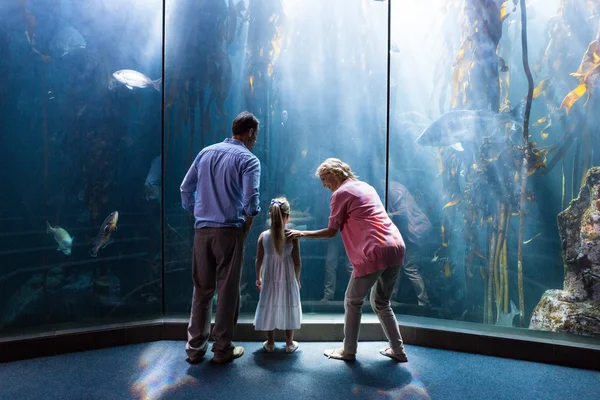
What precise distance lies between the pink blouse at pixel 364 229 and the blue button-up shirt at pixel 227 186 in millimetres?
645

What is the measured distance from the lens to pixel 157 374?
107 inches

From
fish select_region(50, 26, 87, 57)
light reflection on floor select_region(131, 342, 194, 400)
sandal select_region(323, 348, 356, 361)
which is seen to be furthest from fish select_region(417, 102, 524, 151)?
fish select_region(50, 26, 87, 57)

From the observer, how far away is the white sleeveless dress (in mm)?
3086

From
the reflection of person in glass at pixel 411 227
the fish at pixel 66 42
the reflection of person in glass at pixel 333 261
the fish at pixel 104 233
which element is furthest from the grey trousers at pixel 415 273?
the fish at pixel 66 42

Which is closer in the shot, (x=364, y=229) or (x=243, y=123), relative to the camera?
(x=364, y=229)

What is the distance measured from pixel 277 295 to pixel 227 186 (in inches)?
38.1

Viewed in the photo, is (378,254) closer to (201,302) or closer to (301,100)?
(201,302)

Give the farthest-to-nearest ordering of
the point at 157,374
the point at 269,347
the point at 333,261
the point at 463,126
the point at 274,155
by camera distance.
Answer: the point at 274,155 → the point at 333,261 → the point at 463,126 → the point at 269,347 → the point at 157,374

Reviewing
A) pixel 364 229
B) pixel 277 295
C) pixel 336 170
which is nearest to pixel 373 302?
pixel 364 229

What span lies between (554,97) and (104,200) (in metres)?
4.65

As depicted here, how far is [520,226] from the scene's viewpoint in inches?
156

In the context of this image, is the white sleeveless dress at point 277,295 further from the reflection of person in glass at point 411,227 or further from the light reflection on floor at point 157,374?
the reflection of person in glass at point 411,227

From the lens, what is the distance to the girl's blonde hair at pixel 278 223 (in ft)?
10.0

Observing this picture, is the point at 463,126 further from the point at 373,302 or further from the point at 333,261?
the point at 373,302
